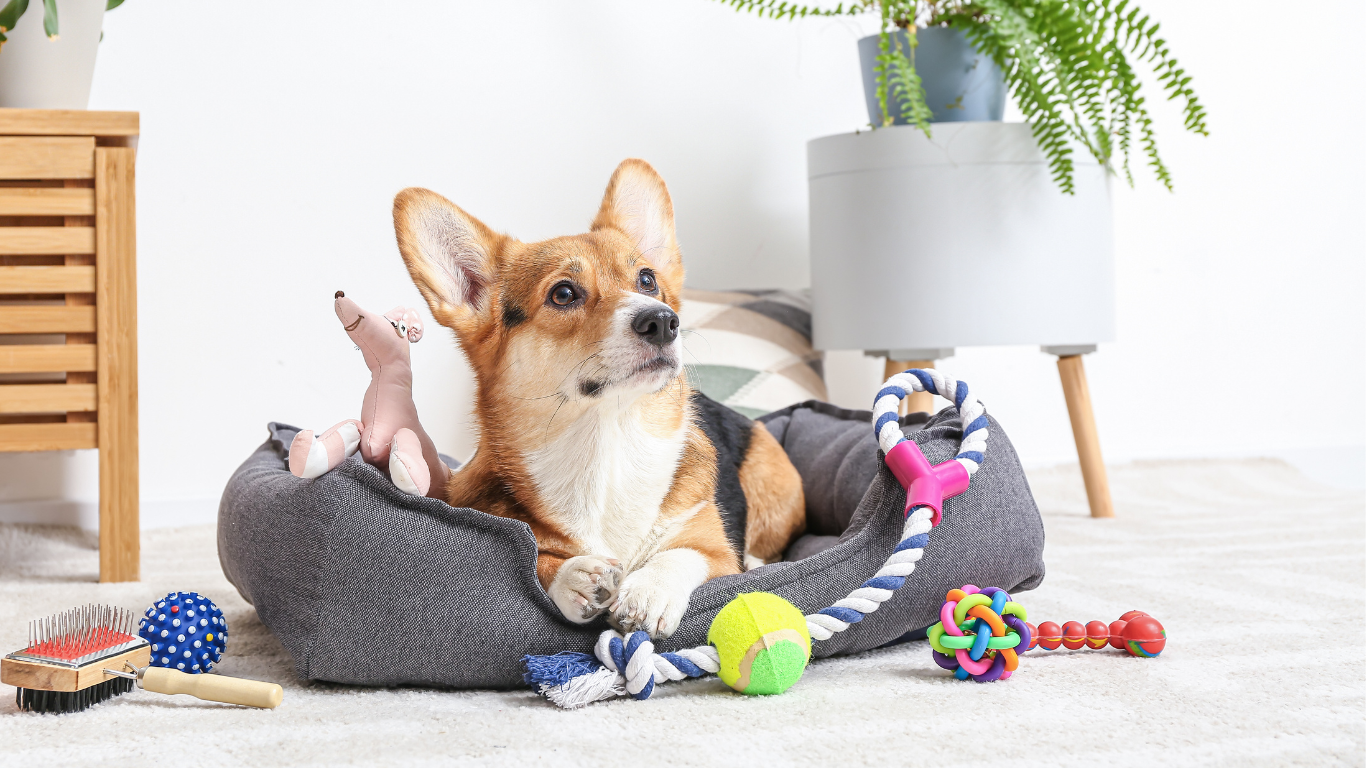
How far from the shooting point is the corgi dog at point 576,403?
130cm

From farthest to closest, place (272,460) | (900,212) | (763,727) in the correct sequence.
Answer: (900,212)
(272,460)
(763,727)

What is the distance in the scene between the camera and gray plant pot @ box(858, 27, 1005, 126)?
2.60 metres

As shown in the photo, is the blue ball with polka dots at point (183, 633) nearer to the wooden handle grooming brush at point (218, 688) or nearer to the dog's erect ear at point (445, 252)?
the wooden handle grooming brush at point (218, 688)

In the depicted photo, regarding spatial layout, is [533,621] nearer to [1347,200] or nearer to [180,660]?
[180,660]

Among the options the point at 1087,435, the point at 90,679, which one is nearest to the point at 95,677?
the point at 90,679

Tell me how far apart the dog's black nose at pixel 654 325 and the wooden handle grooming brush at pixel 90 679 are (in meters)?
0.63

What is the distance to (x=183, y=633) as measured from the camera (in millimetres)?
1308

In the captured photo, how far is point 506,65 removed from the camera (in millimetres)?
3021

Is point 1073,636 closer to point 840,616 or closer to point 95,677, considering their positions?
point 840,616

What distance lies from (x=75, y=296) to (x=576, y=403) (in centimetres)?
141

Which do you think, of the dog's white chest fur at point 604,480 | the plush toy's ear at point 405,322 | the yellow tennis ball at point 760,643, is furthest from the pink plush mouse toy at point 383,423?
the yellow tennis ball at point 760,643

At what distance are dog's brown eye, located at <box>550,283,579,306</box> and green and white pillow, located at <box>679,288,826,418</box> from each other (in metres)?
1.32

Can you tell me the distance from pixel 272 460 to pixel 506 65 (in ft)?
5.59

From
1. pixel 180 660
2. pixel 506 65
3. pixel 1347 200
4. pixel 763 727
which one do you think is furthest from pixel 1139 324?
pixel 180 660
